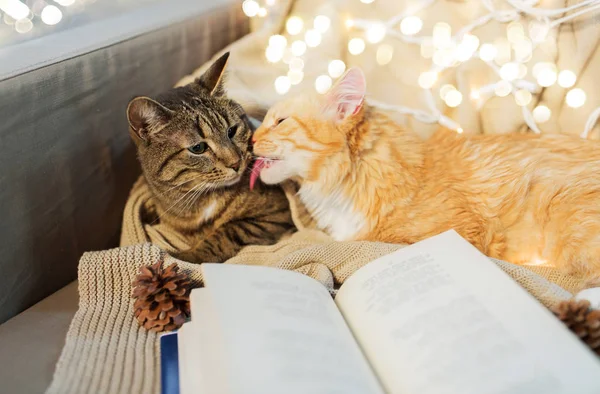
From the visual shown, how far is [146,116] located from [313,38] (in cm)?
57

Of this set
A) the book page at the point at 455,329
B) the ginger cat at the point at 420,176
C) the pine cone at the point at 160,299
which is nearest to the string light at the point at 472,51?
the ginger cat at the point at 420,176

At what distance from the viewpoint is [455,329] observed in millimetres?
775

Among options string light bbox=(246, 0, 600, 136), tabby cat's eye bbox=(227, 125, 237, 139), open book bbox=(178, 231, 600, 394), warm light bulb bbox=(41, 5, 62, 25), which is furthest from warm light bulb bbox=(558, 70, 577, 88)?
warm light bulb bbox=(41, 5, 62, 25)

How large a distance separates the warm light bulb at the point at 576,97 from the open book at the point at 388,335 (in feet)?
1.96

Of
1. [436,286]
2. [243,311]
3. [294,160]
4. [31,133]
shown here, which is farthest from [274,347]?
[31,133]

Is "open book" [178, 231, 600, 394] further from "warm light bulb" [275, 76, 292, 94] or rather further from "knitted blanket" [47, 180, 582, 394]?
"warm light bulb" [275, 76, 292, 94]

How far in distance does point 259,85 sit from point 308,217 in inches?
17.6

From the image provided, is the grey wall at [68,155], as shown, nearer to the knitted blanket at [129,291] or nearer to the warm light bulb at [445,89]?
the knitted blanket at [129,291]

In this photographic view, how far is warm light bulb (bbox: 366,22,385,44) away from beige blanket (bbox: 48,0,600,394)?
47mm

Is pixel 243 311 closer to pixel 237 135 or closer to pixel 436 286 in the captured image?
pixel 436 286

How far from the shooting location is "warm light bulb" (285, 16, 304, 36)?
4.93 ft

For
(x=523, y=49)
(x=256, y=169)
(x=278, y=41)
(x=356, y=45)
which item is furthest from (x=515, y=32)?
(x=256, y=169)

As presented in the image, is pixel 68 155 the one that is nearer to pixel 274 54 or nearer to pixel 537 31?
pixel 274 54

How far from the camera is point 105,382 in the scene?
0.86 m
